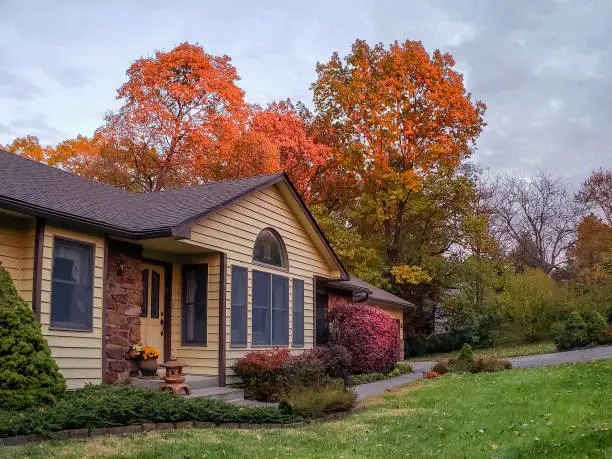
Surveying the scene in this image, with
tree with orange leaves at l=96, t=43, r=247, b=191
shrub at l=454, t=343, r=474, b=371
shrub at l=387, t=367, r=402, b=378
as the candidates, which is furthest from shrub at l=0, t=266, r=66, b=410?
tree with orange leaves at l=96, t=43, r=247, b=191

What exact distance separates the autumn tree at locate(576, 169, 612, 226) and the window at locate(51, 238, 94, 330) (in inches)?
1363

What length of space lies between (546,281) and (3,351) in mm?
24997

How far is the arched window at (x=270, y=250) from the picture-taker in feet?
48.7

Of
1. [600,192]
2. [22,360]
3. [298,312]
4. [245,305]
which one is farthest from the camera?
[600,192]

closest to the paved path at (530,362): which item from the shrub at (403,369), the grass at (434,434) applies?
the shrub at (403,369)

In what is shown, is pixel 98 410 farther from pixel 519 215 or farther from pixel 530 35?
pixel 519 215

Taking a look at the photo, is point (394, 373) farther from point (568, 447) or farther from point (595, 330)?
point (568, 447)

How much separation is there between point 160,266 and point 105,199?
5.83 feet

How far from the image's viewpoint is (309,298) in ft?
56.6

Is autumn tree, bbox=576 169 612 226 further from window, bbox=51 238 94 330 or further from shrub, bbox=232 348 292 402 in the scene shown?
window, bbox=51 238 94 330

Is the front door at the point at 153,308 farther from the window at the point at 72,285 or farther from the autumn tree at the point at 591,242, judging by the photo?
the autumn tree at the point at 591,242

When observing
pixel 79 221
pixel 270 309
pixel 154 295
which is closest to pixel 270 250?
pixel 270 309

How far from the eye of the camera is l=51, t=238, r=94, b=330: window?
10094 millimetres

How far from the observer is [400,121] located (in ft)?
97.8
